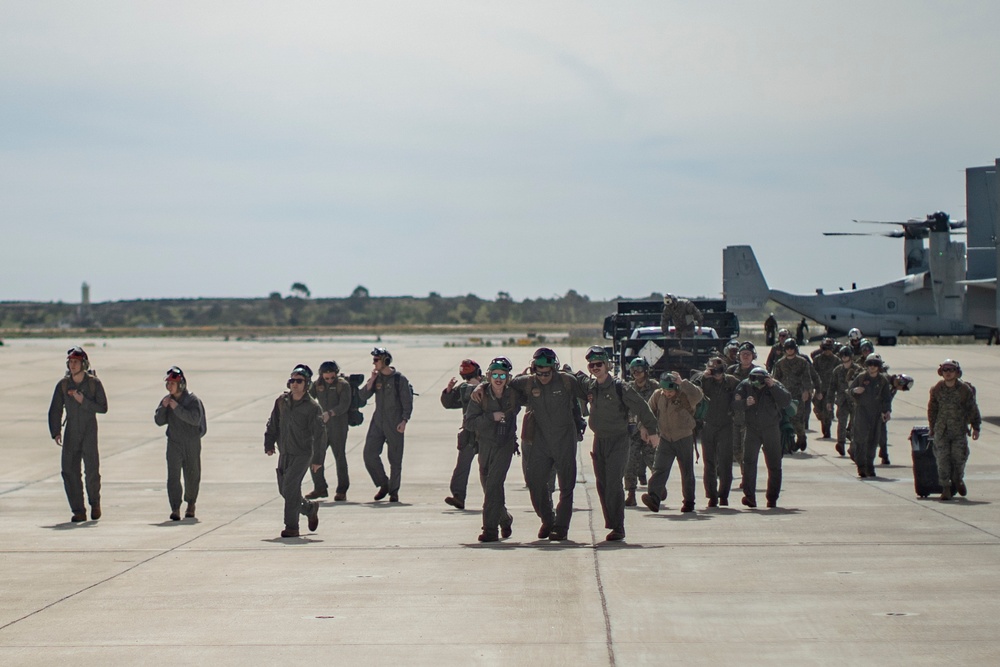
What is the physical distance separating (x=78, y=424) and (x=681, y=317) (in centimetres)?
1428

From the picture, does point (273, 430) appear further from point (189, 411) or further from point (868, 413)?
point (868, 413)

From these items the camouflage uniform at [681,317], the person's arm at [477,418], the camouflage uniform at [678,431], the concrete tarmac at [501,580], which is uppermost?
the camouflage uniform at [681,317]

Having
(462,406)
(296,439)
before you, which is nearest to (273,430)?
(296,439)

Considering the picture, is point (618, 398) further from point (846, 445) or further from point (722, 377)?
point (846, 445)

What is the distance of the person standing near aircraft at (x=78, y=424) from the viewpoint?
1395 cm

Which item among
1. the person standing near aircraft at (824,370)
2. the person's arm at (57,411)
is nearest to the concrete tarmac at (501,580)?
the person's arm at (57,411)

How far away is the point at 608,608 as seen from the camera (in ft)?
28.4

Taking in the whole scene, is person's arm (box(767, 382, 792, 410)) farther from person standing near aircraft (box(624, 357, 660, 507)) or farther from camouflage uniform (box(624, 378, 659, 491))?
camouflage uniform (box(624, 378, 659, 491))

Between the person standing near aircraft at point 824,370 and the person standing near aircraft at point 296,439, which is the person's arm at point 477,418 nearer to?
the person standing near aircraft at point 296,439

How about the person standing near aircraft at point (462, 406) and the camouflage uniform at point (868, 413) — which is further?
the camouflage uniform at point (868, 413)

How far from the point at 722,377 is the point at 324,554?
551 cm

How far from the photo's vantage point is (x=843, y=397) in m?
19.2

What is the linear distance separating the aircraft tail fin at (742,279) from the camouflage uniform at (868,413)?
127 feet

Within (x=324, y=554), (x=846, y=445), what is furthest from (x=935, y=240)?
(x=324, y=554)
